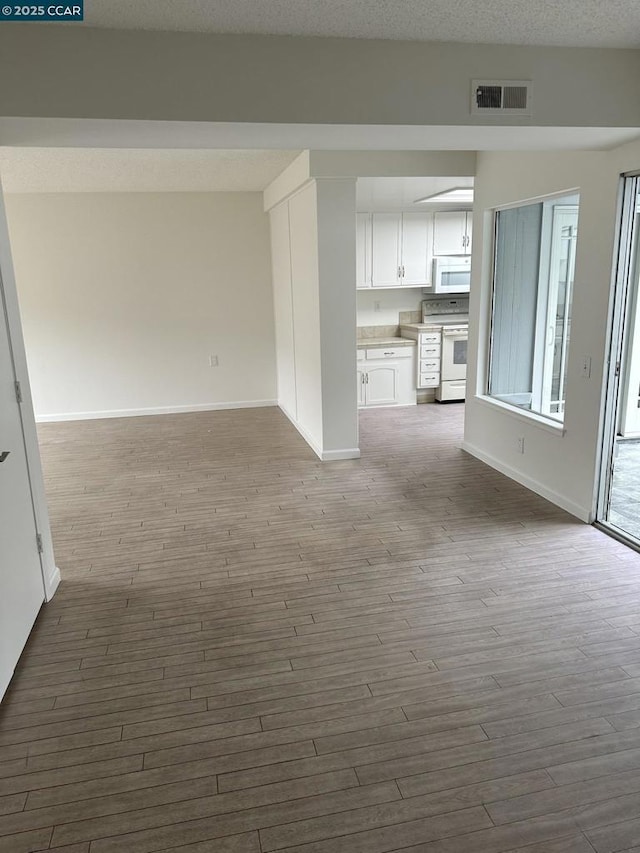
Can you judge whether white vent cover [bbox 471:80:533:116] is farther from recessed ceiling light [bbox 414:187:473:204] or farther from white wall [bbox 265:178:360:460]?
recessed ceiling light [bbox 414:187:473:204]

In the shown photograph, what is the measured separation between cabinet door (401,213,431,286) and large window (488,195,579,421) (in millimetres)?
2631

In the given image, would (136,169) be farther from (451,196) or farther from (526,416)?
(526,416)

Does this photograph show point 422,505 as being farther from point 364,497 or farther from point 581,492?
point 581,492

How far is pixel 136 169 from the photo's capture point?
5.50 m

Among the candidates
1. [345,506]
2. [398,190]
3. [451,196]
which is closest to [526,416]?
[345,506]

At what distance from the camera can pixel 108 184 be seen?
6.41 meters

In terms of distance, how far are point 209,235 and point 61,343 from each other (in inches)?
86.8

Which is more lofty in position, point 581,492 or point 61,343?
point 61,343

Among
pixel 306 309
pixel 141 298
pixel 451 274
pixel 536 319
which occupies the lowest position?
pixel 536 319

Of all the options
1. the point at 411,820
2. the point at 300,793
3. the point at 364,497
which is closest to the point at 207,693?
the point at 300,793

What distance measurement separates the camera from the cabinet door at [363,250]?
7.39 metres

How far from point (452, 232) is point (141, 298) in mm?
3967

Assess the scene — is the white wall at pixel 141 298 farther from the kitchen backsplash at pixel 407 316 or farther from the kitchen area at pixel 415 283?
the kitchen backsplash at pixel 407 316

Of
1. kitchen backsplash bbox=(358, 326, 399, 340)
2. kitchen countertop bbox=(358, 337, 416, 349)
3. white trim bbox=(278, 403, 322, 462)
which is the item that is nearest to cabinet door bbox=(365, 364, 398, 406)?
kitchen countertop bbox=(358, 337, 416, 349)
